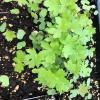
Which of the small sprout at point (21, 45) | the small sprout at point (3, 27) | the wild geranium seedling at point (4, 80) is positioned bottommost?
the wild geranium seedling at point (4, 80)

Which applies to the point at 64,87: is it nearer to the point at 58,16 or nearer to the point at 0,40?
the point at 58,16

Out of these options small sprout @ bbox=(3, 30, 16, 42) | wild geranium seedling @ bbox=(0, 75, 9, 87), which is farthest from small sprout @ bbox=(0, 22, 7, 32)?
wild geranium seedling @ bbox=(0, 75, 9, 87)

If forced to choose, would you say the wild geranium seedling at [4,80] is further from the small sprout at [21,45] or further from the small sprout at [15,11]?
the small sprout at [15,11]

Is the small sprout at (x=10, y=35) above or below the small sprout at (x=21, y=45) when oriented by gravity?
above

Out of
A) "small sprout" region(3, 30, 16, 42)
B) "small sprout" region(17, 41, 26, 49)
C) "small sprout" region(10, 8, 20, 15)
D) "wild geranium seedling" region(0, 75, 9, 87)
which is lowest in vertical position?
"wild geranium seedling" region(0, 75, 9, 87)

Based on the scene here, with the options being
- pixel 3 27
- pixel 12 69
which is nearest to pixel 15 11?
pixel 3 27

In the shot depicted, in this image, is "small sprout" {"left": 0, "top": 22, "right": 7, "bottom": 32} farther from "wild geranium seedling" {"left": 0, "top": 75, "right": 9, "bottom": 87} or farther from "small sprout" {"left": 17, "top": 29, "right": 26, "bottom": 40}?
"wild geranium seedling" {"left": 0, "top": 75, "right": 9, "bottom": 87}

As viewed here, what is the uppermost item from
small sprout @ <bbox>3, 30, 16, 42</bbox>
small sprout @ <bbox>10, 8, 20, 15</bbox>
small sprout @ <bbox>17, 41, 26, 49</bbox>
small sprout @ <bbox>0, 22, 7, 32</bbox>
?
small sprout @ <bbox>10, 8, 20, 15</bbox>

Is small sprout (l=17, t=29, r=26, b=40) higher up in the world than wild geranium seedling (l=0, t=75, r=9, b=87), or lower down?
higher up

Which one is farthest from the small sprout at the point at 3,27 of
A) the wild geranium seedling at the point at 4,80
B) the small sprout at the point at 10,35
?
the wild geranium seedling at the point at 4,80

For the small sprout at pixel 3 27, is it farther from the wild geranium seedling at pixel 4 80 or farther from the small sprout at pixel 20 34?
the wild geranium seedling at pixel 4 80

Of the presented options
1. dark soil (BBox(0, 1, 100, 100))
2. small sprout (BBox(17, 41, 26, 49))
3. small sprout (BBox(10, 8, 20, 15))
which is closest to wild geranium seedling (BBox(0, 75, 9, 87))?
dark soil (BBox(0, 1, 100, 100))

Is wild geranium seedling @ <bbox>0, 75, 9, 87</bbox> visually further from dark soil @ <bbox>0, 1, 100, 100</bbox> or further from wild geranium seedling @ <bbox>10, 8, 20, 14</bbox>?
wild geranium seedling @ <bbox>10, 8, 20, 14</bbox>

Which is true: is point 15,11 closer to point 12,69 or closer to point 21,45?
point 21,45
